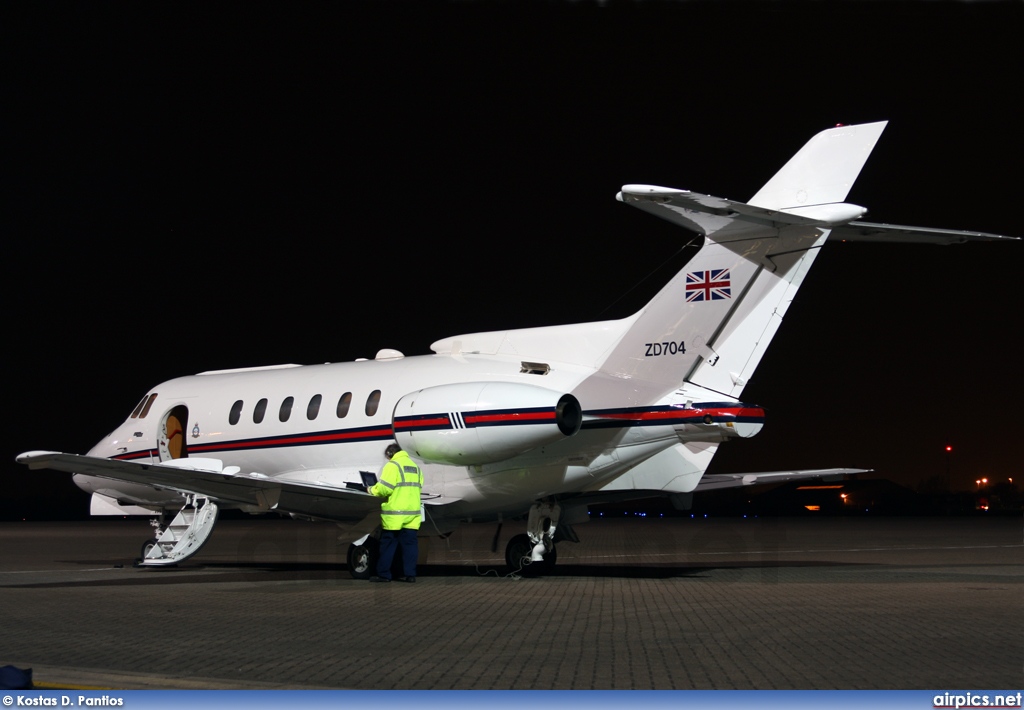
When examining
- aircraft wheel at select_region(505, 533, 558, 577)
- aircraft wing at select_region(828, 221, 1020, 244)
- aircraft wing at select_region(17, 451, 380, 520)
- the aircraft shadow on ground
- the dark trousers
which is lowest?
the aircraft shadow on ground

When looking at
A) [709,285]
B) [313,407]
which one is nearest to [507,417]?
[709,285]

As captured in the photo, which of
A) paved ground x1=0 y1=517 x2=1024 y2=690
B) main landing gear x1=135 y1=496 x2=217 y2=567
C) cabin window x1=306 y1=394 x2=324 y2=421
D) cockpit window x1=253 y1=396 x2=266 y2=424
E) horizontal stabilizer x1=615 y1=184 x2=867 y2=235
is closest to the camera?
paved ground x1=0 y1=517 x2=1024 y2=690

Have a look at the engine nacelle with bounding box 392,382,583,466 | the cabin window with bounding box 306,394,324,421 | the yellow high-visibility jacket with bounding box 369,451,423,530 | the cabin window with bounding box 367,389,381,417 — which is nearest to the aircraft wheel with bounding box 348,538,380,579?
the engine nacelle with bounding box 392,382,583,466

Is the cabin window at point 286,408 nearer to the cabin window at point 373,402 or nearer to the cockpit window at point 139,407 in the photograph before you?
the cabin window at point 373,402

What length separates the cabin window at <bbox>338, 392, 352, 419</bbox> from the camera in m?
18.5

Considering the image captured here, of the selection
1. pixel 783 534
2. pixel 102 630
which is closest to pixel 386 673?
pixel 102 630

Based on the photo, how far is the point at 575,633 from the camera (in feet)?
33.9

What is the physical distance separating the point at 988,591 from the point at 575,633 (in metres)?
6.37

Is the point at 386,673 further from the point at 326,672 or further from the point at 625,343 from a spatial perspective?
the point at 625,343

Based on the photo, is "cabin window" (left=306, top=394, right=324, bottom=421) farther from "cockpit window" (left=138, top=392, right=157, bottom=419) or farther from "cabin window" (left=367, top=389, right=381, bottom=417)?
"cockpit window" (left=138, top=392, right=157, bottom=419)

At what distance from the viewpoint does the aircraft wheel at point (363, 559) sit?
1727cm

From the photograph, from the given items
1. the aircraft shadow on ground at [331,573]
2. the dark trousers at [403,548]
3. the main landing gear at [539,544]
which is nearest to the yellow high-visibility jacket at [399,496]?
the dark trousers at [403,548]

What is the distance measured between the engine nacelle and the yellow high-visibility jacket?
840 millimetres

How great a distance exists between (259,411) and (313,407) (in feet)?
4.67
